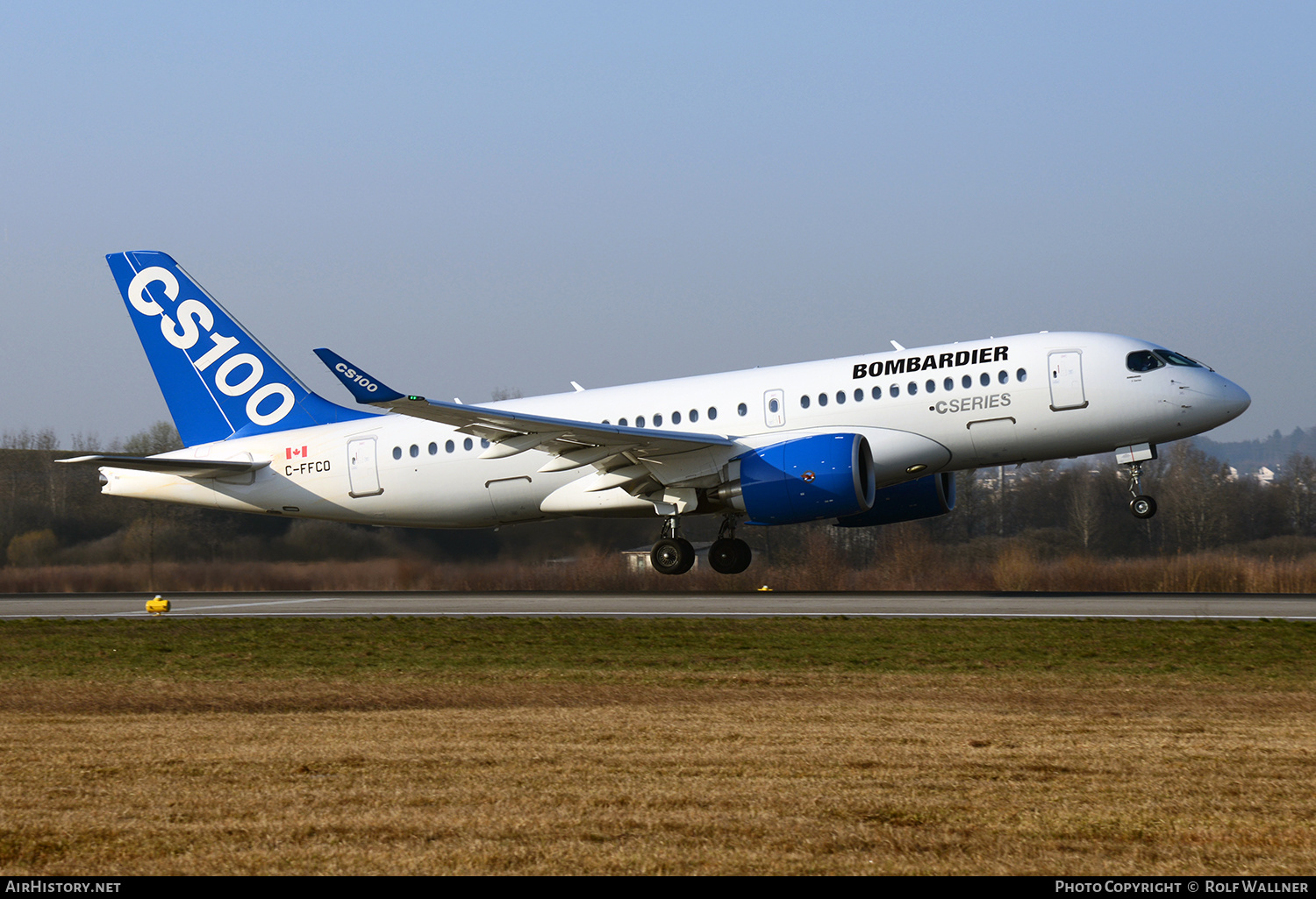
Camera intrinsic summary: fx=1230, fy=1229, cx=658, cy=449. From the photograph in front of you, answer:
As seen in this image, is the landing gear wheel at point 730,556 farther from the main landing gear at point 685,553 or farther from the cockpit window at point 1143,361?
the cockpit window at point 1143,361

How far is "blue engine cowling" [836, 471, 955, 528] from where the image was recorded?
28516 millimetres

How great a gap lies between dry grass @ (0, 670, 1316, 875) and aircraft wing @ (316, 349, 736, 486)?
10.6 metres

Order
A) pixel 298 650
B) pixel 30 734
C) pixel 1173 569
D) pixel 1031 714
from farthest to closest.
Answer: pixel 1173 569 → pixel 298 650 → pixel 1031 714 → pixel 30 734

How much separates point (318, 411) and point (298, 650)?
14040 millimetres

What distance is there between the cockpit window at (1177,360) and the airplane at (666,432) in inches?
1.6

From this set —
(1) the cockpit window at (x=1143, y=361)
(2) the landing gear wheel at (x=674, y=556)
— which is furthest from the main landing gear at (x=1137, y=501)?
(2) the landing gear wheel at (x=674, y=556)

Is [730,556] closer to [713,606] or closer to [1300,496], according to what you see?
[713,606]

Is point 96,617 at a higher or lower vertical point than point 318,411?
lower

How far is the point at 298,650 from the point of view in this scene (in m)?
17.2

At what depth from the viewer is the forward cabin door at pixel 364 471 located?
96.0 feet

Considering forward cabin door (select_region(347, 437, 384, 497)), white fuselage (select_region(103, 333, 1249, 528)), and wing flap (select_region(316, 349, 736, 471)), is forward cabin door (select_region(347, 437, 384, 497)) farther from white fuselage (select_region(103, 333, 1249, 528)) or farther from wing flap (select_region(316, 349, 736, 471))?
wing flap (select_region(316, 349, 736, 471))

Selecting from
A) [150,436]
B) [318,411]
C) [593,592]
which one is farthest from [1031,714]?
[150,436]

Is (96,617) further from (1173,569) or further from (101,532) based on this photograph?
(1173,569)

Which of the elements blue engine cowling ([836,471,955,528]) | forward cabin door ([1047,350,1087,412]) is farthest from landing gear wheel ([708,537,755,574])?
forward cabin door ([1047,350,1087,412])
